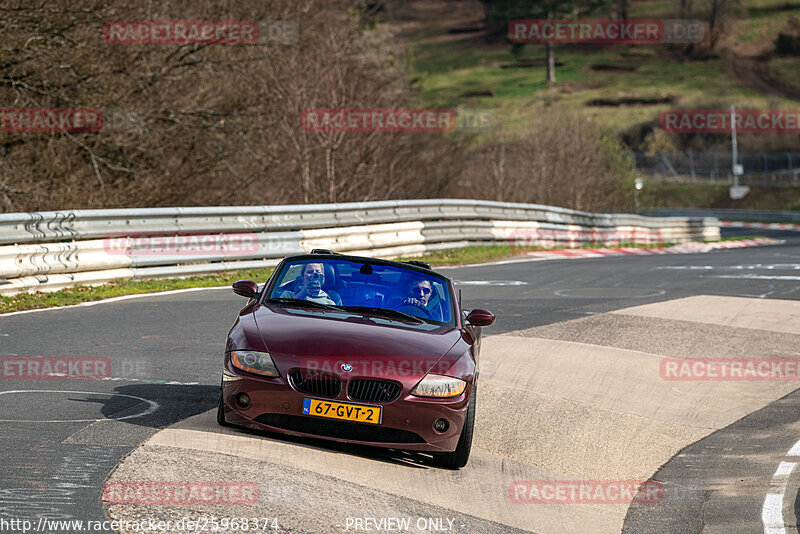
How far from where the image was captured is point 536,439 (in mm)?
8508

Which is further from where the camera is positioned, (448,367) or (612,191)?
(612,191)

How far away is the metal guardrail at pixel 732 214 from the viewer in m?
70.2

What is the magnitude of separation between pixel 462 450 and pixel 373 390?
821mm

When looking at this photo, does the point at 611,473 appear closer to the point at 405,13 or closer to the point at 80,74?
the point at 80,74

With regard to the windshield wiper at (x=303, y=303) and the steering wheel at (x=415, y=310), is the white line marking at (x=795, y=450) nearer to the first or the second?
the steering wheel at (x=415, y=310)

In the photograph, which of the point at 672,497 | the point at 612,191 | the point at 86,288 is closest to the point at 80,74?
the point at 86,288

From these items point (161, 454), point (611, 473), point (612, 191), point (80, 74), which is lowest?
point (612, 191)

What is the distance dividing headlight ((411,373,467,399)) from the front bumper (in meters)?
0.04

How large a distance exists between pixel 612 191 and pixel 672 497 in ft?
147

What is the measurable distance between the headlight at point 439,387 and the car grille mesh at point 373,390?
0.13 meters

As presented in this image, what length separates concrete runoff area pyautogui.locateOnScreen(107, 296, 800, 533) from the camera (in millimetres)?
6066

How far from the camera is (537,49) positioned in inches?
5600

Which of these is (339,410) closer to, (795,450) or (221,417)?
(221,417)

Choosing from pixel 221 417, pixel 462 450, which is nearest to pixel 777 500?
pixel 462 450
